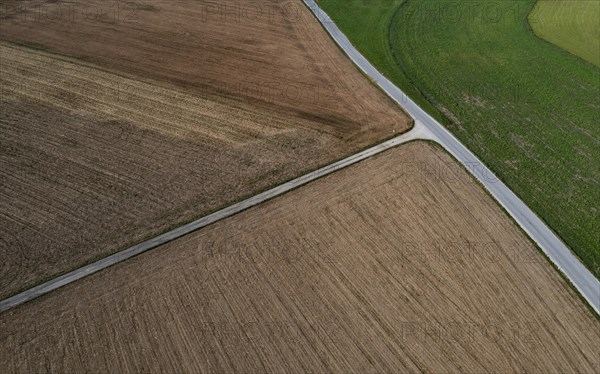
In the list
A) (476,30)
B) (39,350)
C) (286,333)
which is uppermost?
(476,30)

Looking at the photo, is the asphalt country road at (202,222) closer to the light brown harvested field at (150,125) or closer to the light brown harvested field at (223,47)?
the light brown harvested field at (150,125)

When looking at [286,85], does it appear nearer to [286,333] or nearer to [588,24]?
[286,333]

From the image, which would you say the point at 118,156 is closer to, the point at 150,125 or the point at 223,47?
the point at 150,125

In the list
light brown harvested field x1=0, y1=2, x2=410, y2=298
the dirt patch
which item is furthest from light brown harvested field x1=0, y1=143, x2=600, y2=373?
light brown harvested field x1=0, y1=2, x2=410, y2=298

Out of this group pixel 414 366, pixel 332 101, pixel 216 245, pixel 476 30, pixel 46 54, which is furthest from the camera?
pixel 476 30

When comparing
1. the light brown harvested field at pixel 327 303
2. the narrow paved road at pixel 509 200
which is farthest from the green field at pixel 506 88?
the light brown harvested field at pixel 327 303

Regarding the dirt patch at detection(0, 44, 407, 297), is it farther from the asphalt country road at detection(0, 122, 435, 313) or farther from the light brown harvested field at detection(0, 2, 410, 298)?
the asphalt country road at detection(0, 122, 435, 313)

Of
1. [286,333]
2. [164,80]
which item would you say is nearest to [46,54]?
[164,80]

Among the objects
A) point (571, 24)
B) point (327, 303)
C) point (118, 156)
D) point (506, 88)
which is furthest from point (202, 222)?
point (571, 24)
